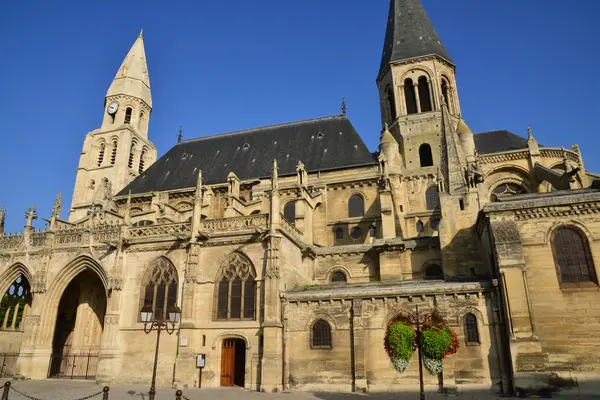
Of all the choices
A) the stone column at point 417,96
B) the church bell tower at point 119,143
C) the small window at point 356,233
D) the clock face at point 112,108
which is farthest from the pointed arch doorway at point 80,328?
the stone column at point 417,96

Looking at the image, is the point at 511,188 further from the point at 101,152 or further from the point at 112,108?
the point at 112,108

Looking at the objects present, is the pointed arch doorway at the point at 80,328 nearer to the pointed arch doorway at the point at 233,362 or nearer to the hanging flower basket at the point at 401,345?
the pointed arch doorway at the point at 233,362

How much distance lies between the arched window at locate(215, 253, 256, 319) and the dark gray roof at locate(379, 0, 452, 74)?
2152cm

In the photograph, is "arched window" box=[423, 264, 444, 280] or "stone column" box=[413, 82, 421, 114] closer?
"arched window" box=[423, 264, 444, 280]

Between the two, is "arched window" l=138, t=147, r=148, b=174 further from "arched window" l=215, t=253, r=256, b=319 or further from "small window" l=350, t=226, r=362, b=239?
"arched window" l=215, t=253, r=256, b=319

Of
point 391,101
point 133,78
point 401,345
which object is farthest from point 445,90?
point 133,78

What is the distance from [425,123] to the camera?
97.2 feet

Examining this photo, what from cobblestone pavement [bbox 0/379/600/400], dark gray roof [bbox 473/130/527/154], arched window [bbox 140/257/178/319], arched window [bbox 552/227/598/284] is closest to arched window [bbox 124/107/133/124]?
arched window [bbox 140/257/178/319]

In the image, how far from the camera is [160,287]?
19359 millimetres

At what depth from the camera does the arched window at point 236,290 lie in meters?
17.9

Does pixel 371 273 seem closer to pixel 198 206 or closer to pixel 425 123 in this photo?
pixel 198 206

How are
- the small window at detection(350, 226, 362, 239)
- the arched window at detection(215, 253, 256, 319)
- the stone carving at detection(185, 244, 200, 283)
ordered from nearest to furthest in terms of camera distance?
the arched window at detection(215, 253, 256, 319) → the stone carving at detection(185, 244, 200, 283) → the small window at detection(350, 226, 362, 239)

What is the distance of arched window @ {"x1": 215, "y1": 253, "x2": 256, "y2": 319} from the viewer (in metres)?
17.9

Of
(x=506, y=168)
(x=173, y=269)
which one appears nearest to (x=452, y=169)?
(x=506, y=168)
